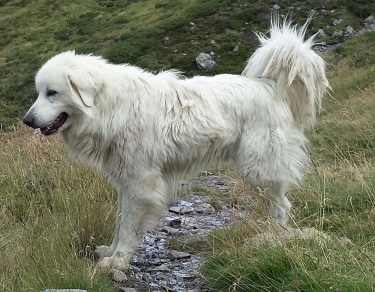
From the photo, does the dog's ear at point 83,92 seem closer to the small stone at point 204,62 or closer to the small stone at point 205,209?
the small stone at point 205,209

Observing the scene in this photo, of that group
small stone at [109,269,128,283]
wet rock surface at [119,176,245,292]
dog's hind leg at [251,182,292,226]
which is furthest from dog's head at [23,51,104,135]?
dog's hind leg at [251,182,292,226]

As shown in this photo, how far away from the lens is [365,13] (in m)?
32.8

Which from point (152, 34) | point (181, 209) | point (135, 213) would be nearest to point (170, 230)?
point (181, 209)

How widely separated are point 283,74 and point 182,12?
31.7 metres

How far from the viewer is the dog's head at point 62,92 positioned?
4812 millimetres

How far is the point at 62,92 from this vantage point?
483 cm

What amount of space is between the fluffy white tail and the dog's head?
1.70 meters

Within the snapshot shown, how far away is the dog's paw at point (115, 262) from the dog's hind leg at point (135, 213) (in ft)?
0.12

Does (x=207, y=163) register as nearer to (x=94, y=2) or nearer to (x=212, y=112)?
(x=212, y=112)

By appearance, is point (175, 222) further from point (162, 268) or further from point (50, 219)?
point (50, 219)

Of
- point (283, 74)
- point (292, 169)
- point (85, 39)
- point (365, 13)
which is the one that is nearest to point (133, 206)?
point (292, 169)

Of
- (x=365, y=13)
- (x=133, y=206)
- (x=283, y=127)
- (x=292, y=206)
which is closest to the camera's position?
(x=133, y=206)

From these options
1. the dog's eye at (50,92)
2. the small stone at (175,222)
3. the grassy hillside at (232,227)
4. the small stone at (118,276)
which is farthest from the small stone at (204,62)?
the small stone at (118,276)

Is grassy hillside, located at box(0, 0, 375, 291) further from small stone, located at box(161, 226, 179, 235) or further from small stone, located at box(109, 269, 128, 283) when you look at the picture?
small stone, located at box(161, 226, 179, 235)
